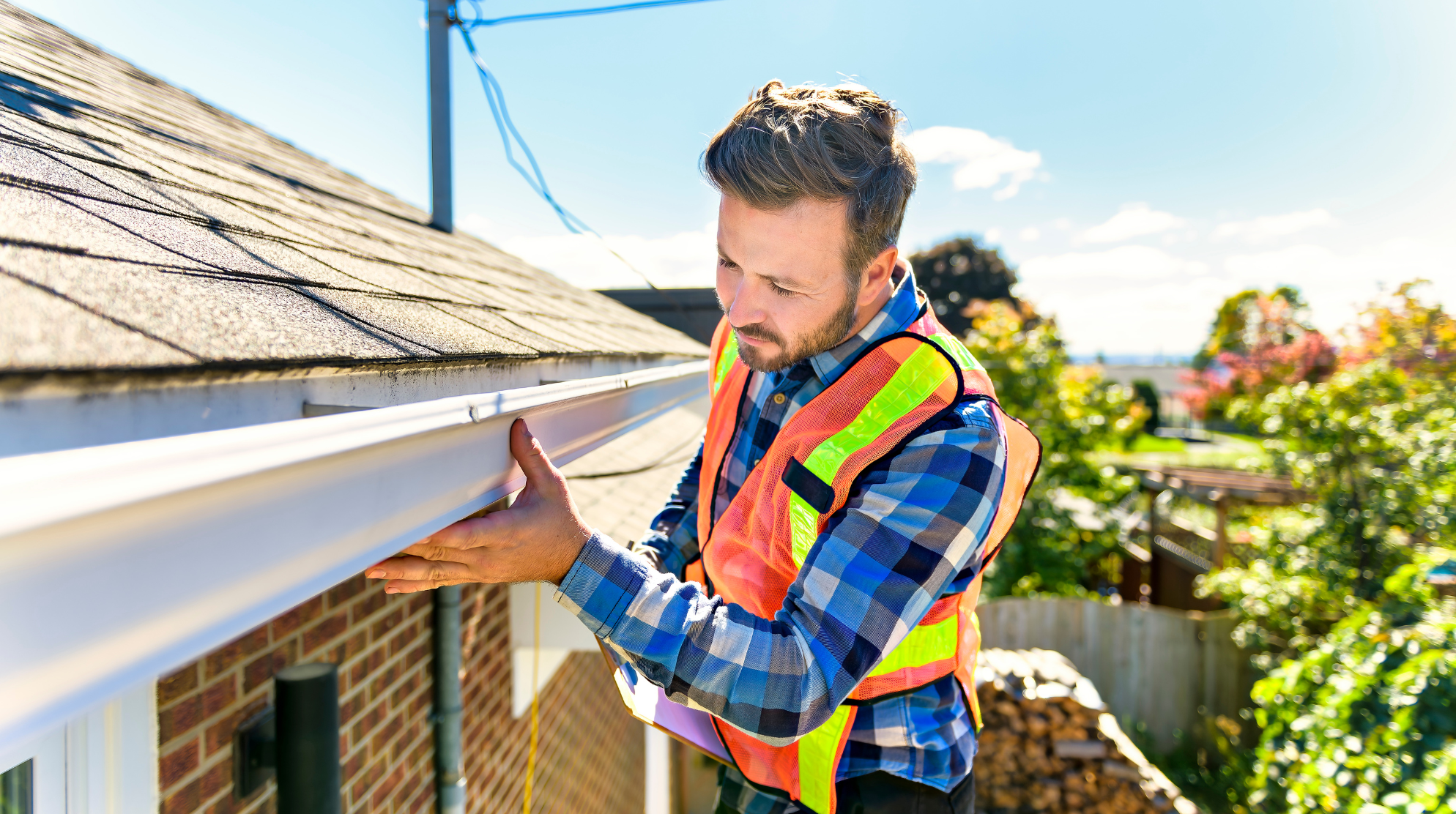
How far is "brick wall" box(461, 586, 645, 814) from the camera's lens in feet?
10.3

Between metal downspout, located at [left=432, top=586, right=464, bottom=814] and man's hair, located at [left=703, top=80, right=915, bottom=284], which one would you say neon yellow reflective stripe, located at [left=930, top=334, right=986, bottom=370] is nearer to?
man's hair, located at [left=703, top=80, right=915, bottom=284]

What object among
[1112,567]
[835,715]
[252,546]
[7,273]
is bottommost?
[1112,567]

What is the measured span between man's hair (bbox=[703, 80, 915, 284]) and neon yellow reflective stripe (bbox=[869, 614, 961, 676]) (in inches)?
28.4

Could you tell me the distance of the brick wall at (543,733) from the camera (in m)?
3.13

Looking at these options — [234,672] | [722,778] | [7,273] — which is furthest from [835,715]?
[234,672]

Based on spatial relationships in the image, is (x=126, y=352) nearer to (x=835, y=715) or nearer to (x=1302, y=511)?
(x=835, y=715)

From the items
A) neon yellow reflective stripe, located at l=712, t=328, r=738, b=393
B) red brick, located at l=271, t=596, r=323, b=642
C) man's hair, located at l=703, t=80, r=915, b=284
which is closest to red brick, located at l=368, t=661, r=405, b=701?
red brick, located at l=271, t=596, r=323, b=642

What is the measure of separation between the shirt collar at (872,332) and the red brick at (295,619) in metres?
1.60

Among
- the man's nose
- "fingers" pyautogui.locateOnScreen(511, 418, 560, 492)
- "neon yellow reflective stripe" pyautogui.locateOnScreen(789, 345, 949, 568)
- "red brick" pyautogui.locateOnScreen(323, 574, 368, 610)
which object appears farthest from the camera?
"red brick" pyautogui.locateOnScreen(323, 574, 368, 610)

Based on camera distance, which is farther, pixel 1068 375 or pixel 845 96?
pixel 1068 375

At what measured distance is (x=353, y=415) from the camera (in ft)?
2.23

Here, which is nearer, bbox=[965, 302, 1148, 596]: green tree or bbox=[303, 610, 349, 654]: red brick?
bbox=[303, 610, 349, 654]: red brick

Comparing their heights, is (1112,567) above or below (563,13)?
below

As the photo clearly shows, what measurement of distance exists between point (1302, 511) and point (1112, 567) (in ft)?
15.6
